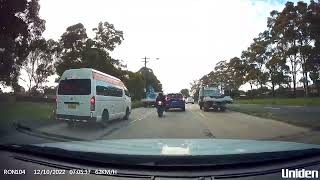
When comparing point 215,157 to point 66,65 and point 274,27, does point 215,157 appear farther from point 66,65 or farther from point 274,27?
point 274,27

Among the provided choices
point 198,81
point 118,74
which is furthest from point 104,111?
point 198,81

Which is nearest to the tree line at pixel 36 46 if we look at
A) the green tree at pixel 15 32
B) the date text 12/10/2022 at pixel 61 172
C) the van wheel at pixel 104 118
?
the green tree at pixel 15 32

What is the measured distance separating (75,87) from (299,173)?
14558mm

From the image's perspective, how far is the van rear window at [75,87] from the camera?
17828mm

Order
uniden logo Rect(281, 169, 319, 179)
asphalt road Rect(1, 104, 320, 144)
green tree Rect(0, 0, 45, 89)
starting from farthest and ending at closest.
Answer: green tree Rect(0, 0, 45, 89) < asphalt road Rect(1, 104, 320, 144) < uniden logo Rect(281, 169, 319, 179)

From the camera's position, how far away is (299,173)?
14.1 feet

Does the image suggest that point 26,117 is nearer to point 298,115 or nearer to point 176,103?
point 298,115

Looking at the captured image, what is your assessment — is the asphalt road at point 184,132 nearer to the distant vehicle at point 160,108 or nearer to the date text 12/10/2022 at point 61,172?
the date text 12/10/2022 at point 61,172

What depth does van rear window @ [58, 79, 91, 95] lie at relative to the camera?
17.8 metres

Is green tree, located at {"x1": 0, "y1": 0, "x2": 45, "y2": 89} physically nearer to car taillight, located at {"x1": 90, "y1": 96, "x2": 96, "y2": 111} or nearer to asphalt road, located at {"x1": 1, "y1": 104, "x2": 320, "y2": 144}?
asphalt road, located at {"x1": 1, "y1": 104, "x2": 320, "y2": 144}

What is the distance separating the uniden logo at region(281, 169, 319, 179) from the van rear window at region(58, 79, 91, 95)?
551 inches

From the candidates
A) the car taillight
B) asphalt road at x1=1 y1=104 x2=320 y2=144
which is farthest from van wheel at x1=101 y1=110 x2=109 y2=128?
the car taillight

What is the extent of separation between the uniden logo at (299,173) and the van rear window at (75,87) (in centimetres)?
1401

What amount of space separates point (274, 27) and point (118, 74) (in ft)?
75.0
